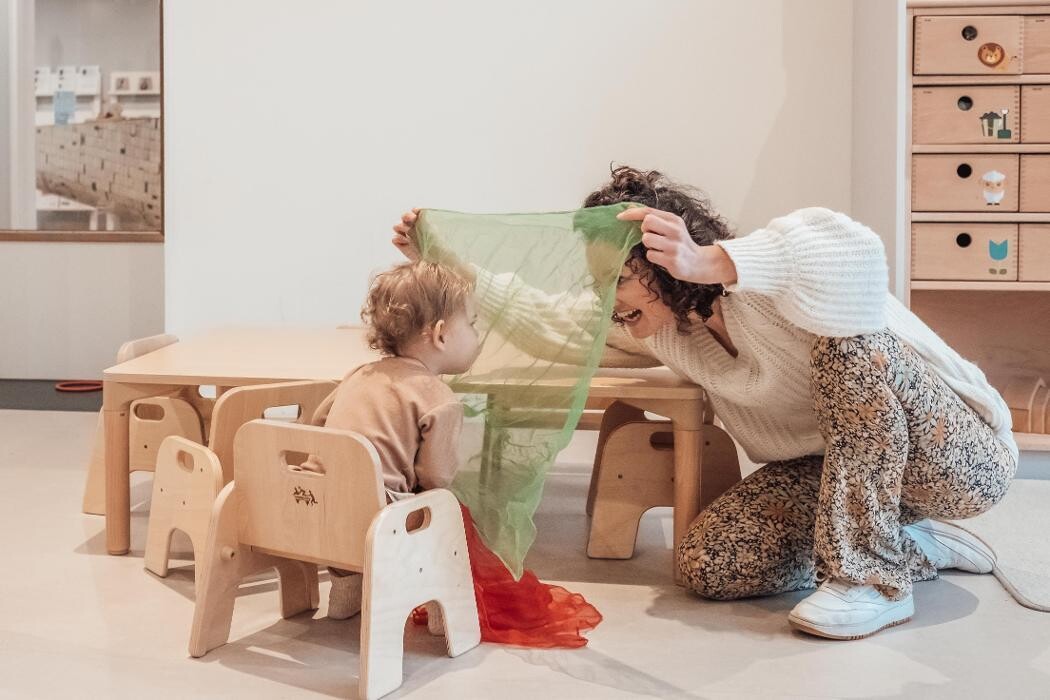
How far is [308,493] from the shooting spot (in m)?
1.67

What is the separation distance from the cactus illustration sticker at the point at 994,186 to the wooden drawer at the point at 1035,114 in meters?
0.11

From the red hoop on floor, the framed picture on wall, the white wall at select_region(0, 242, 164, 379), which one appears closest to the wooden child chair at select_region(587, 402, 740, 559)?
the red hoop on floor

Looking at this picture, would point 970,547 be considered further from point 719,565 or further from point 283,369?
point 283,369

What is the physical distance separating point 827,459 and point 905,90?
Answer: 1503 mm

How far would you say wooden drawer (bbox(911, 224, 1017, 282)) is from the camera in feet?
9.68

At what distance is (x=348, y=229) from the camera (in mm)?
3709

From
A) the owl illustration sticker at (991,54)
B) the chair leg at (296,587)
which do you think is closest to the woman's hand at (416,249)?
the chair leg at (296,587)

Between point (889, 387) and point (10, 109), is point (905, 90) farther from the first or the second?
point (10, 109)

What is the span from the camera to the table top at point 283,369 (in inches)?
80.7

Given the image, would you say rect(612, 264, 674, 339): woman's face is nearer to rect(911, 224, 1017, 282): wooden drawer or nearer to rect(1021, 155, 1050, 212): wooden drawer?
rect(911, 224, 1017, 282): wooden drawer

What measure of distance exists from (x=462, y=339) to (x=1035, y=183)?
185 centimetres

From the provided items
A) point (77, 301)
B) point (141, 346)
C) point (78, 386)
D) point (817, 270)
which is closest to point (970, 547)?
point (817, 270)

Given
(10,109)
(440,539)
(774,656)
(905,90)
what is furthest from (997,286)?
(10,109)

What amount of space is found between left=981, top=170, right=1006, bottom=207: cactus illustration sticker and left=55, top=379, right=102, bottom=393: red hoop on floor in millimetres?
3067
